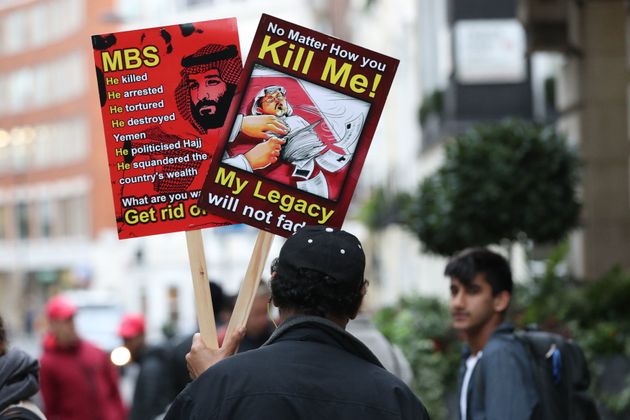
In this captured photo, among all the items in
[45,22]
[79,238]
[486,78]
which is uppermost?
[45,22]

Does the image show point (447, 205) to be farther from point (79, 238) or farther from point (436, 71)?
point (79, 238)

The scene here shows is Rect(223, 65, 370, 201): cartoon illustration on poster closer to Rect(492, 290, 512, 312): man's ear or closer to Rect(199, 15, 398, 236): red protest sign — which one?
Rect(199, 15, 398, 236): red protest sign

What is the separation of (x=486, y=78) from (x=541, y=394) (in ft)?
52.0

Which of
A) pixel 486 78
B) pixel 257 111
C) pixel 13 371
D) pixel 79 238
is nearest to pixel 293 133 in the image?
pixel 257 111

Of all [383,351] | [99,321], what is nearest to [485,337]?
[383,351]

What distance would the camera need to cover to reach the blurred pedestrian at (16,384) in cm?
477

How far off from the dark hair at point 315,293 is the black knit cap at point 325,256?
1 cm

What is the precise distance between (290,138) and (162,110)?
441 millimetres

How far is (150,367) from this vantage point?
9.41 metres

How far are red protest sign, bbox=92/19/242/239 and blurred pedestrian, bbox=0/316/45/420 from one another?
0.63 m

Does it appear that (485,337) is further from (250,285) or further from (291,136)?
(250,285)

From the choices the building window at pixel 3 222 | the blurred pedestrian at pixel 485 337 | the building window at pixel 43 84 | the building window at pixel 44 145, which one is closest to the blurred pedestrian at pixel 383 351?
the blurred pedestrian at pixel 485 337

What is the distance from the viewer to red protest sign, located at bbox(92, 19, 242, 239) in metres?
4.64

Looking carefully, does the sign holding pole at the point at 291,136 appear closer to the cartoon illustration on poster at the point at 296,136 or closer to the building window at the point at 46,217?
the cartoon illustration on poster at the point at 296,136
